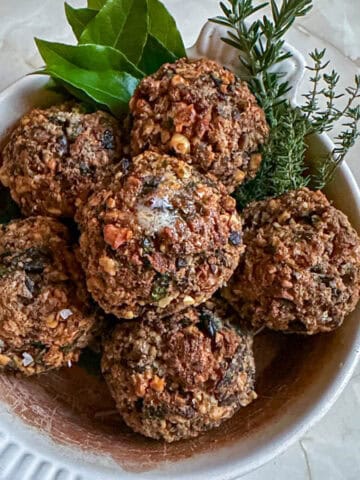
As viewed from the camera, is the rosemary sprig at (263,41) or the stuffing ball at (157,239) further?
the rosemary sprig at (263,41)

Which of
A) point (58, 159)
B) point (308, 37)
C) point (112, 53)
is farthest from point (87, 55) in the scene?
point (308, 37)

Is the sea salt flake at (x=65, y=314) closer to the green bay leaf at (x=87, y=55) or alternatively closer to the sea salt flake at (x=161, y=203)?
the sea salt flake at (x=161, y=203)

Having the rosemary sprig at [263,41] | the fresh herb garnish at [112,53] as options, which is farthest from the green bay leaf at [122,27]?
the rosemary sprig at [263,41]

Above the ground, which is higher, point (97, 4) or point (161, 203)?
point (97, 4)

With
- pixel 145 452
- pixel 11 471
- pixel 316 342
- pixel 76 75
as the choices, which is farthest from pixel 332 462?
pixel 76 75

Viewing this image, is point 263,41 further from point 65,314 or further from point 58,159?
point 65,314

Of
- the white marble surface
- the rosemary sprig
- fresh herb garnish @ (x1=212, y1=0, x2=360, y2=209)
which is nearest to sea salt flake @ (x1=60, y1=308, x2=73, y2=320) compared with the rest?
fresh herb garnish @ (x1=212, y1=0, x2=360, y2=209)

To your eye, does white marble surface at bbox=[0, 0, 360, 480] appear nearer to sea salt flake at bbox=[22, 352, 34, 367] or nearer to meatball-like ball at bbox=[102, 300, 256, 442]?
meatball-like ball at bbox=[102, 300, 256, 442]
